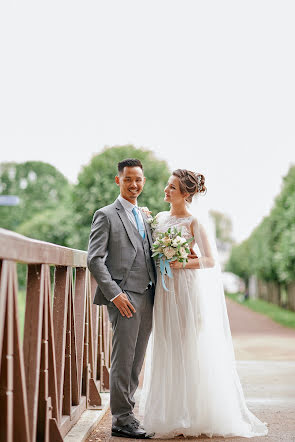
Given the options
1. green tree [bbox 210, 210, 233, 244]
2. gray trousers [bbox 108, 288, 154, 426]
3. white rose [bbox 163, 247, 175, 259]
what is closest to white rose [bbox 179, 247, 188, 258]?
white rose [bbox 163, 247, 175, 259]

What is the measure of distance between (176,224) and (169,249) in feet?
1.57

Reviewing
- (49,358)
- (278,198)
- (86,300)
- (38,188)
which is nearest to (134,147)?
(278,198)

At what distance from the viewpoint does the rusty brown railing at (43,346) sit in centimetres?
313

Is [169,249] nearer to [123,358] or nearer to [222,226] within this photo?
[123,358]

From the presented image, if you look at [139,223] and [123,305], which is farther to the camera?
[139,223]

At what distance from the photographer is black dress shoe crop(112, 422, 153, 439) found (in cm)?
516

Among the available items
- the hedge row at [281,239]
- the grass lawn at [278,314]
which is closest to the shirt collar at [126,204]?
the grass lawn at [278,314]

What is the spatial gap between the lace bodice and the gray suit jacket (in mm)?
372

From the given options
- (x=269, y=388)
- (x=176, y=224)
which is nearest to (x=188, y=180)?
(x=176, y=224)

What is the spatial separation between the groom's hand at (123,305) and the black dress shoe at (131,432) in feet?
2.69

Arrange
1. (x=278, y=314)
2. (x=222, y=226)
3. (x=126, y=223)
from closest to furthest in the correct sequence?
(x=126, y=223) → (x=278, y=314) → (x=222, y=226)

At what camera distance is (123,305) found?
5.05 metres

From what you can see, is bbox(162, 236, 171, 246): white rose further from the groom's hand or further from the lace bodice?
the groom's hand

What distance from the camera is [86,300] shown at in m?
6.09
